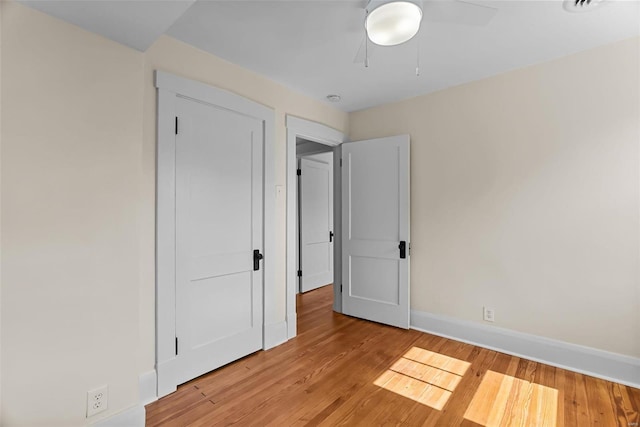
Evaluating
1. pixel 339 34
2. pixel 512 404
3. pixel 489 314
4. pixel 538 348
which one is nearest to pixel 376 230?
pixel 489 314

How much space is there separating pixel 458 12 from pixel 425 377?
2.62 m

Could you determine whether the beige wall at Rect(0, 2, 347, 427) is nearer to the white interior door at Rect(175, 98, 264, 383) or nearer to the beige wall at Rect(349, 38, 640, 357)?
the white interior door at Rect(175, 98, 264, 383)

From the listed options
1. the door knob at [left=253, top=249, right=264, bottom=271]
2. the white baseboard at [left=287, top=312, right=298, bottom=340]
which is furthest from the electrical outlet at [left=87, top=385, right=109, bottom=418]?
the white baseboard at [left=287, top=312, right=298, bottom=340]

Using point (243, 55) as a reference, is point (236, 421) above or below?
below

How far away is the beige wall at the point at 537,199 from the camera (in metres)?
2.28

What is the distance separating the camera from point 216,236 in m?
2.46

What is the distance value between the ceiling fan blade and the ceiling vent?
42 centimetres

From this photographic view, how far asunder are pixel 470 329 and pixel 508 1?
2.74 meters

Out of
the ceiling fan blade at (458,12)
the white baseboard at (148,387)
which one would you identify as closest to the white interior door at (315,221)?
the white baseboard at (148,387)

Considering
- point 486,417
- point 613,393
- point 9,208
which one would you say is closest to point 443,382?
point 486,417

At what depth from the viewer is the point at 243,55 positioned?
2.45 metres

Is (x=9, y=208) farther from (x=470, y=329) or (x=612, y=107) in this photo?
(x=612, y=107)

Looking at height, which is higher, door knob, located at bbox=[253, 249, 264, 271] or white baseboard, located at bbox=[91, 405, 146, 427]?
door knob, located at bbox=[253, 249, 264, 271]

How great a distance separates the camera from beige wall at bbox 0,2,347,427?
1.36 m
